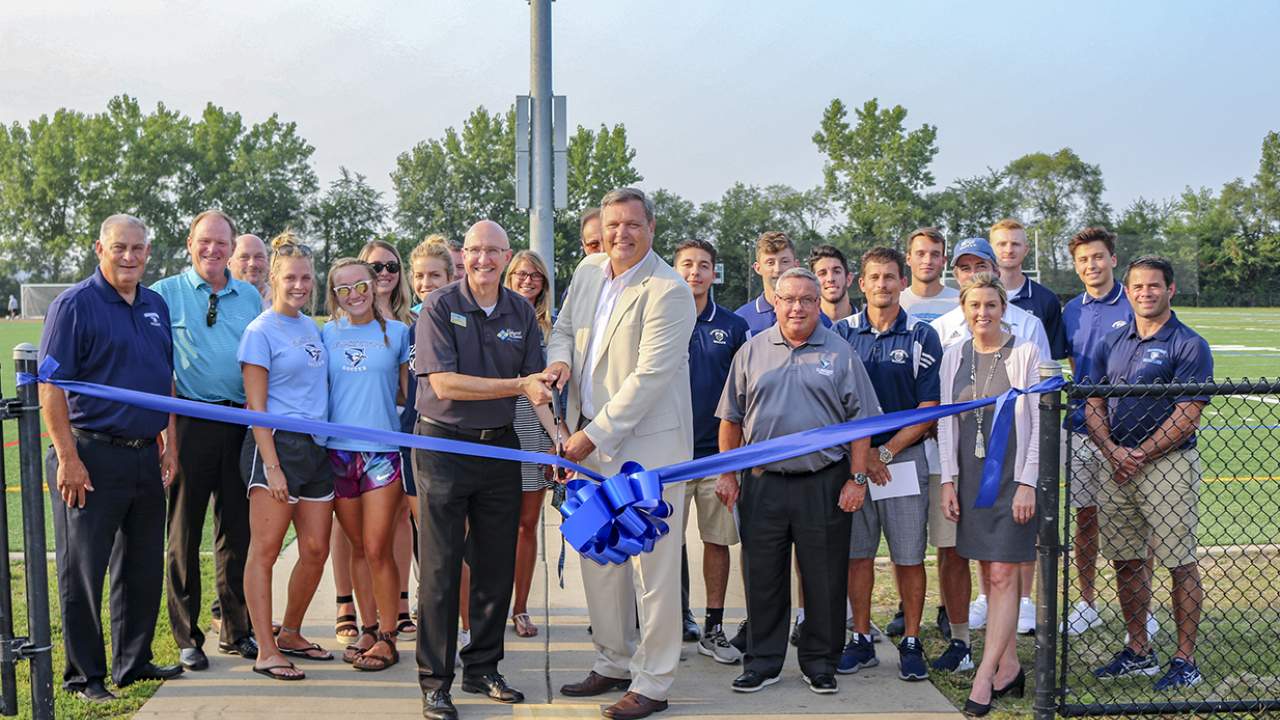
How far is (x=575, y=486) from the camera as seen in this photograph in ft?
14.7

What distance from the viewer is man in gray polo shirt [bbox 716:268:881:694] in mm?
4707

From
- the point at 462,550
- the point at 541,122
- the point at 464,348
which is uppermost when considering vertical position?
the point at 541,122

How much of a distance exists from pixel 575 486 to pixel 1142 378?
8.89 ft

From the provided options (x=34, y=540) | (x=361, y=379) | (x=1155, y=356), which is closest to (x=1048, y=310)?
(x=1155, y=356)

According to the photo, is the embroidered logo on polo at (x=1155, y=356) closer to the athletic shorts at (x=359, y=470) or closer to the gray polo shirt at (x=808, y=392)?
the gray polo shirt at (x=808, y=392)

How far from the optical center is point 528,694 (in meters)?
4.71

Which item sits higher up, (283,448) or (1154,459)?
(283,448)

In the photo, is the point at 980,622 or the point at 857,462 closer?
the point at 857,462

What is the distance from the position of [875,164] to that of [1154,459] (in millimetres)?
63595

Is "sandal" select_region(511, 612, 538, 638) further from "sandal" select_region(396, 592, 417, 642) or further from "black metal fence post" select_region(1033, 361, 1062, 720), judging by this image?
"black metal fence post" select_region(1033, 361, 1062, 720)

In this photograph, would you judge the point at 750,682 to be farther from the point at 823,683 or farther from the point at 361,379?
the point at 361,379

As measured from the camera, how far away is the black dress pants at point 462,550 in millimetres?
4516

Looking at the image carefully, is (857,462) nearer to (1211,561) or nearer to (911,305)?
(911,305)

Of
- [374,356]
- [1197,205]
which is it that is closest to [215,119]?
[1197,205]
